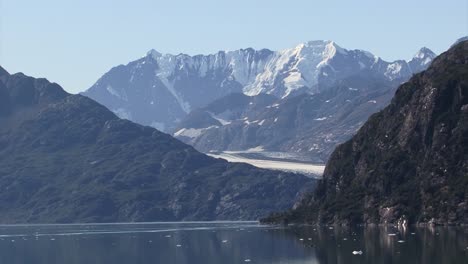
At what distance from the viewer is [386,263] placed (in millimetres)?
190750

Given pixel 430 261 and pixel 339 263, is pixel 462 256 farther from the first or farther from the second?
pixel 339 263

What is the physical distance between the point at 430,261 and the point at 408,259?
7.24 m

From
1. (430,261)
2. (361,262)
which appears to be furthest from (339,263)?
(430,261)

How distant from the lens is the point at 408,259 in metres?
196

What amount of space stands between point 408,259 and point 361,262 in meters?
7.99

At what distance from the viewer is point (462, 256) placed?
625ft

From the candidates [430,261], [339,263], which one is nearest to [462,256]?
[430,261]

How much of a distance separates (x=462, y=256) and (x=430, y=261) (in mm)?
5793

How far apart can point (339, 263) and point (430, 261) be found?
1736 centimetres

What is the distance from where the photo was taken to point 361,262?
646 feet

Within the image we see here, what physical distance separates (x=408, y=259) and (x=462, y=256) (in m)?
9.75

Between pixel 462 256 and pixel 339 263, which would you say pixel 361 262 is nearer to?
pixel 339 263

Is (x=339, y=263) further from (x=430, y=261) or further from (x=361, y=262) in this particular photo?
(x=430, y=261)

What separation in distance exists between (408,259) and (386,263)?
6.67 m
